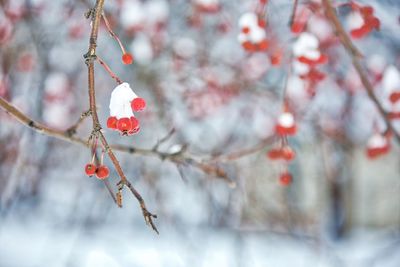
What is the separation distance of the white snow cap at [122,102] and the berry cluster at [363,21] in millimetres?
997

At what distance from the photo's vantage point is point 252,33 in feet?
6.72

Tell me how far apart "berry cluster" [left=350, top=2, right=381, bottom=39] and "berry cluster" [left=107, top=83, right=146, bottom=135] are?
99 cm

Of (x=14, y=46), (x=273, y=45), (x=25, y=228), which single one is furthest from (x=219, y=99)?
(x=25, y=228)

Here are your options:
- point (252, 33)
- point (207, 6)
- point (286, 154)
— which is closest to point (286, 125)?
point (286, 154)

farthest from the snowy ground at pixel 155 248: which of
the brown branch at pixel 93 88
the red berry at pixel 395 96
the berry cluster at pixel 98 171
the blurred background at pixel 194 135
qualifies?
A: the brown branch at pixel 93 88

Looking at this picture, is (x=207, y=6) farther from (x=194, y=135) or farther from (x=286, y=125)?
(x=194, y=135)

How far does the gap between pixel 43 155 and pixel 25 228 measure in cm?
116

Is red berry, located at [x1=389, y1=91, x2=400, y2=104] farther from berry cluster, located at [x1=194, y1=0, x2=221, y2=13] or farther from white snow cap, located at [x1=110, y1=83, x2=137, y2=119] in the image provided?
berry cluster, located at [x1=194, y1=0, x2=221, y2=13]

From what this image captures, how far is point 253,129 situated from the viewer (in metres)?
4.61

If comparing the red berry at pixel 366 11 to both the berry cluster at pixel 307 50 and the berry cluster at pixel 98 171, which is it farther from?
the berry cluster at pixel 98 171

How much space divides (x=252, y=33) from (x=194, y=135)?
8.10ft

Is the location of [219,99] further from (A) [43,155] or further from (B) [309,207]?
(B) [309,207]

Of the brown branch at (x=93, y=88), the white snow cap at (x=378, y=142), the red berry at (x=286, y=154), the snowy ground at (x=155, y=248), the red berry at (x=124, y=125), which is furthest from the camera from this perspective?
the snowy ground at (x=155, y=248)

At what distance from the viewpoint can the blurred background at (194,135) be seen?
11.0 feet
